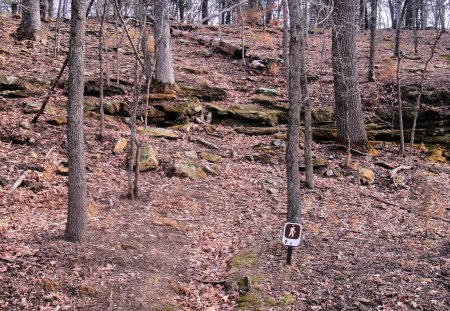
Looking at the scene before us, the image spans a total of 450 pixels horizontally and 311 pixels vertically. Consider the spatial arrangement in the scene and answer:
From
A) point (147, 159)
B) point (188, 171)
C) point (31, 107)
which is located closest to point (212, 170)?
point (188, 171)

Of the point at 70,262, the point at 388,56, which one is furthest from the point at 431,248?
the point at 388,56

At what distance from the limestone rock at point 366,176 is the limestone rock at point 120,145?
6.07m

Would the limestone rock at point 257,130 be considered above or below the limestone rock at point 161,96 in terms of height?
below

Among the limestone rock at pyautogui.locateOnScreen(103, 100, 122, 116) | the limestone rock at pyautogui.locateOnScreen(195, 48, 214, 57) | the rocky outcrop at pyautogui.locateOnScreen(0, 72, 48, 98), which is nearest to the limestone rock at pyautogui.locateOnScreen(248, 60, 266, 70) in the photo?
the limestone rock at pyautogui.locateOnScreen(195, 48, 214, 57)

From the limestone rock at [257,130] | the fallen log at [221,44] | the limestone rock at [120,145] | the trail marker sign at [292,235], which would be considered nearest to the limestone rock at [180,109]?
the limestone rock at [257,130]

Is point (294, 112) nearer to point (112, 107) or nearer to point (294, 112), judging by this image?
point (294, 112)

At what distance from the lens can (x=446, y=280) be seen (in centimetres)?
590

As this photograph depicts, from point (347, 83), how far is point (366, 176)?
3001mm

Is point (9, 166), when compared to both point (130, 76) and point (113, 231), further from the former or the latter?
point (130, 76)

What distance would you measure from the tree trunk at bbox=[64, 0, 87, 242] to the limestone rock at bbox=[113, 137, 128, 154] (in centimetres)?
428

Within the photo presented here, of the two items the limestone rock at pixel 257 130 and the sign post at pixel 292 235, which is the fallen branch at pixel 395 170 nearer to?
the limestone rock at pixel 257 130

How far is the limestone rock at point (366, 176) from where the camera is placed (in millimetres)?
10732

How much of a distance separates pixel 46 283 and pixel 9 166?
4.34 metres

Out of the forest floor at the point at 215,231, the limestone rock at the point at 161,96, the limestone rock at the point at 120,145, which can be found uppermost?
the limestone rock at the point at 161,96
